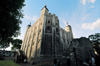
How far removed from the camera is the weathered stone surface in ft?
30.3

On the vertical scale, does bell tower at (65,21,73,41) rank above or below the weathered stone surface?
above

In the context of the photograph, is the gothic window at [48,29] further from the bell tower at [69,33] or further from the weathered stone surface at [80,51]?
the bell tower at [69,33]

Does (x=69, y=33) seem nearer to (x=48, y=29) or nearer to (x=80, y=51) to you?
(x=48, y=29)

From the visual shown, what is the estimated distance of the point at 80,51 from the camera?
9.84 meters

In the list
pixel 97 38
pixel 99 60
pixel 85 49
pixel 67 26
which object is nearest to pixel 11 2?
pixel 99 60

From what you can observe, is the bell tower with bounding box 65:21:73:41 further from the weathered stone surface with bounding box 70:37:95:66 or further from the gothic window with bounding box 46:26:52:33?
the weathered stone surface with bounding box 70:37:95:66

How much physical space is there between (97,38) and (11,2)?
37731 mm

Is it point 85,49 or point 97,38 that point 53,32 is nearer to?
point 85,49

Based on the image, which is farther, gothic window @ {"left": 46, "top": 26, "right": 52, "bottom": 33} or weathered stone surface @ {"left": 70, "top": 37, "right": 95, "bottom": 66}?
gothic window @ {"left": 46, "top": 26, "right": 52, "bottom": 33}

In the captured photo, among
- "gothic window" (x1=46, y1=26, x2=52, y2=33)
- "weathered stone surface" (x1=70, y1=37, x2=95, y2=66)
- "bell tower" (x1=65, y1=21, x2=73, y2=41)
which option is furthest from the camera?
"bell tower" (x1=65, y1=21, x2=73, y2=41)

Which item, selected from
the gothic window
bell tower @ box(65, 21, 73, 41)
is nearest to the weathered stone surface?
the gothic window

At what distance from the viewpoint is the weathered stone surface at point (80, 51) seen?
9231mm

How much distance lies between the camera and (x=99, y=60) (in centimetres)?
468

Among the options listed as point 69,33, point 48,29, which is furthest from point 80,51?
point 69,33
